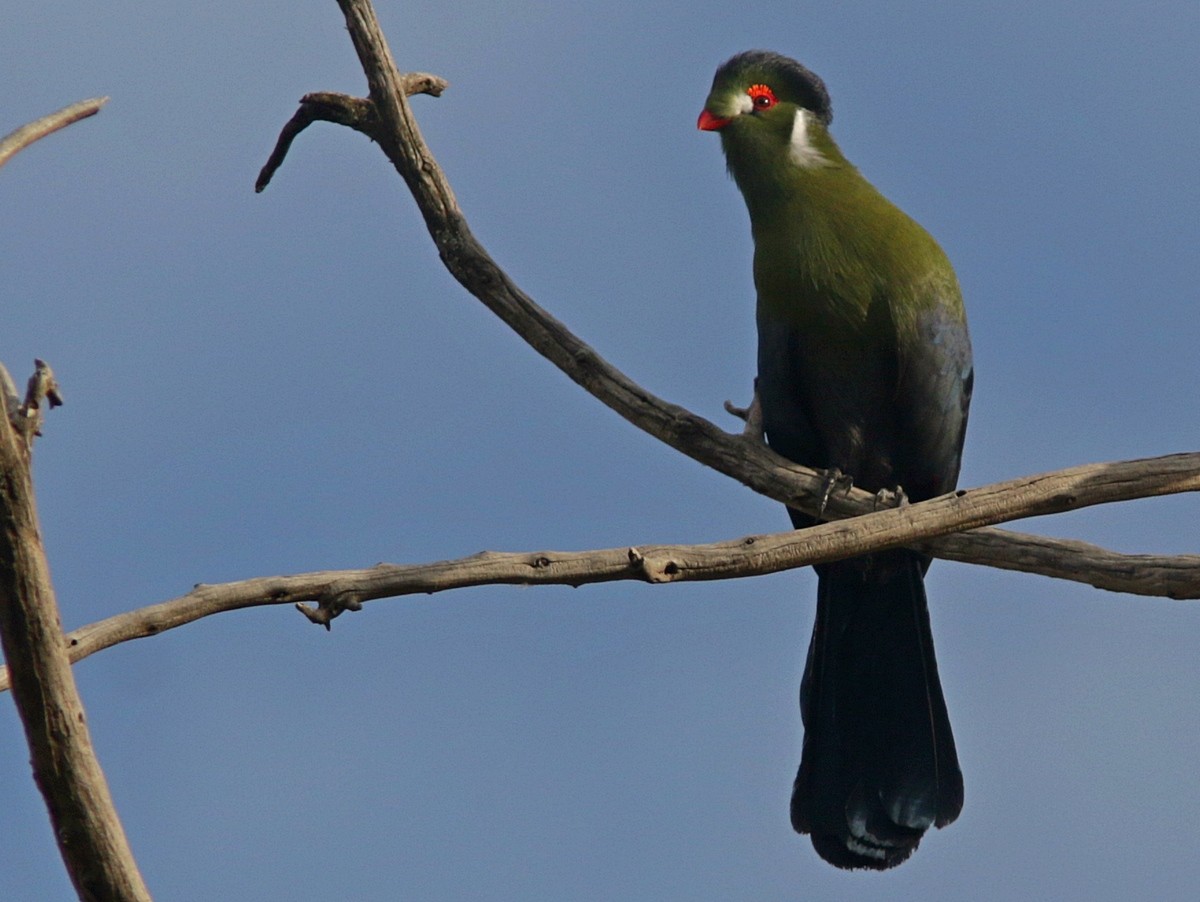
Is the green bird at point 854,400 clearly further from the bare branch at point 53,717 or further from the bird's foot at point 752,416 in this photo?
the bare branch at point 53,717

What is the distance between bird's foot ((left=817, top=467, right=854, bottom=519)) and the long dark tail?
570 mm

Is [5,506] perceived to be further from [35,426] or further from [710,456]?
[710,456]

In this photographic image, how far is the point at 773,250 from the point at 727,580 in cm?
139

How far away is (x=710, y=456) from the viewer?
404 centimetres

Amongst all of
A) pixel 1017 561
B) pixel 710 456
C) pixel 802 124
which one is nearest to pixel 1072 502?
pixel 1017 561

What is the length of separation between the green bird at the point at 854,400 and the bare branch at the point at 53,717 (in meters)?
2.51

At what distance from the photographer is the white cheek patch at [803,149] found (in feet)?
15.1

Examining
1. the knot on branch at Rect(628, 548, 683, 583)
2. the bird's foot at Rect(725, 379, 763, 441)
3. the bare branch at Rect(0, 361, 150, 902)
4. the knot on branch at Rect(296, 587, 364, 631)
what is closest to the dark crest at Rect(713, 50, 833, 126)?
the bird's foot at Rect(725, 379, 763, 441)

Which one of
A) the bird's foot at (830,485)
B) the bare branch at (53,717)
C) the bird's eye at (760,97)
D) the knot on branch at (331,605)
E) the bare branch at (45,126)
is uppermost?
the bird's eye at (760,97)

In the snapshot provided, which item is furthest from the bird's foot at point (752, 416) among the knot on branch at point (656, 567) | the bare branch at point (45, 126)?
the bare branch at point (45, 126)

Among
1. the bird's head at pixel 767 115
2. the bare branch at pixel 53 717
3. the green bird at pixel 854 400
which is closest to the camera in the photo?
the bare branch at pixel 53 717

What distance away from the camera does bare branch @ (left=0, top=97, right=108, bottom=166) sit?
8.42 feet

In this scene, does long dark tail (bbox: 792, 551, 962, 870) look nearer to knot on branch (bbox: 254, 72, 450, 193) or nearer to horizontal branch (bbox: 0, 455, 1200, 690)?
horizontal branch (bbox: 0, 455, 1200, 690)

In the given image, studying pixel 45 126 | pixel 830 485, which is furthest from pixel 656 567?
pixel 45 126
